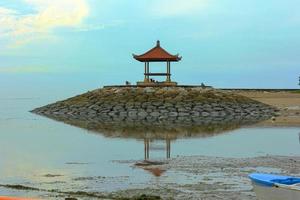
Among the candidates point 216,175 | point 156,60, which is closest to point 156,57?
point 156,60

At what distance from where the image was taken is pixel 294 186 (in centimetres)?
843

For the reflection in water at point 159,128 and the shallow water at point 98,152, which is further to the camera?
the reflection in water at point 159,128

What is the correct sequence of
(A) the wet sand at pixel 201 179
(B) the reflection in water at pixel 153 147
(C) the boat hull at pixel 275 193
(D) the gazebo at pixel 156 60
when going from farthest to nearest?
(D) the gazebo at pixel 156 60 → (B) the reflection in water at pixel 153 147 → (A) the wet sand at pixel 201 179 → (C) the boat hull at pixel 275 193

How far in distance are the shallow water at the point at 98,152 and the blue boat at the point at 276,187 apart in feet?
17.8

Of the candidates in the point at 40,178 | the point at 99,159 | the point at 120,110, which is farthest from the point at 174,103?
the point at 40,178

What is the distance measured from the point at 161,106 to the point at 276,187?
128 feet

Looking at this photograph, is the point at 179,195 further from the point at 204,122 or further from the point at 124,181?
the point at 204,122

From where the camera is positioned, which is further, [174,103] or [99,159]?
[174,103]

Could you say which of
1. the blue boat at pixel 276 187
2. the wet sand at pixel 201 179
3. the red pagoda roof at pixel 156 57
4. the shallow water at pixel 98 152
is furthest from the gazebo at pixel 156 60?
the blue boat at pixel 276 187

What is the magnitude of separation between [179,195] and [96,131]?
69.1ft

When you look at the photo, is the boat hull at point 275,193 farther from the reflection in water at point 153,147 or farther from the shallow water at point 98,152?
the reflection in water at point 153,147

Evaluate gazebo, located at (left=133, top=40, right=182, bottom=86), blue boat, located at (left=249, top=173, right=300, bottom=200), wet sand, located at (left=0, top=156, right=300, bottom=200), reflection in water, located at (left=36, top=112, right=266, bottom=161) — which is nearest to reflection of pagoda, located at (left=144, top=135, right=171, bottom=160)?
reflection in water, located at (left=36, top=112, right=266, bottom=161)

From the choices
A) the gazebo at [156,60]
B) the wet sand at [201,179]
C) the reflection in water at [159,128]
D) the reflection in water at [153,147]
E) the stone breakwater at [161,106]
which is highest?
the gazebo at [156,60]

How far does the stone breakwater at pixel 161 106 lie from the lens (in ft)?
150
